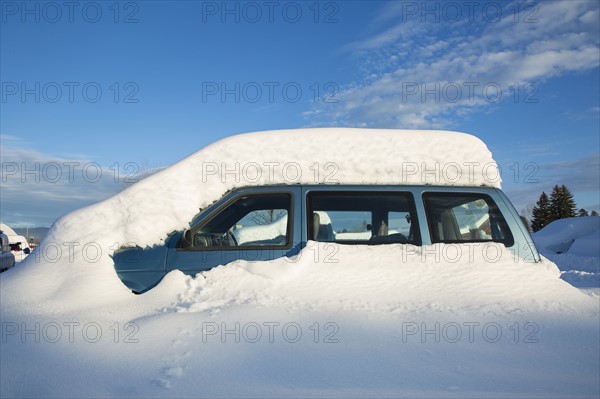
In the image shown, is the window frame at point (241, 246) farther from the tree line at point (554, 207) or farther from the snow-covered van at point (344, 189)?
the tree line at point (554, 207)

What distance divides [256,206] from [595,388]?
258cm

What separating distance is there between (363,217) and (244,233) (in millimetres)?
1038

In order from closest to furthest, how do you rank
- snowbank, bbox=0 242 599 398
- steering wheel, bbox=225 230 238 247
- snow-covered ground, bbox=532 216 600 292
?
snowbank, bbox=0 242 599 398
steering wheel, bbox=225 230 238 247
snow-covered ground, bbox=532 216 600 292

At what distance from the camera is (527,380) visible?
2.05 meters

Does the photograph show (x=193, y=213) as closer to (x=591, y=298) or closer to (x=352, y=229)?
(x=352, y=229)

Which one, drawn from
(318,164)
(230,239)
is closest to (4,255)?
(230,239)

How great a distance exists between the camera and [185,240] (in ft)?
10.9

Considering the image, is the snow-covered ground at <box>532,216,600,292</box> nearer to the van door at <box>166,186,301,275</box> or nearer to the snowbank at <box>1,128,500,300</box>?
the snowbank at <box>1,128,500,300</box>

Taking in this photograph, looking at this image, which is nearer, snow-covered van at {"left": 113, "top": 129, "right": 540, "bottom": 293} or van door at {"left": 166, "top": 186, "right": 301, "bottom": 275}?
van door at {"left": 166, "top": 186, "right": 301, "bottom": 275}

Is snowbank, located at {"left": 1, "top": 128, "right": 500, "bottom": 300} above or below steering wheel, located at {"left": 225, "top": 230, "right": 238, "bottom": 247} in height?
above

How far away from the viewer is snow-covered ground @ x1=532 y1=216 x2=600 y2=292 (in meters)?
13.3

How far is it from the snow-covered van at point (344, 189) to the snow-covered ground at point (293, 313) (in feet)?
0.06

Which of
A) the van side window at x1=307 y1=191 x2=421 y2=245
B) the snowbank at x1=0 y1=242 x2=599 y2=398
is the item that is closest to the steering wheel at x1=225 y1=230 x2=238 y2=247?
the snowbank at x1=0 y1=242 x2=599 y2=398

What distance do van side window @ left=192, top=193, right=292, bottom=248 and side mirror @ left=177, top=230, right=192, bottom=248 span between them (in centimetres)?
9
